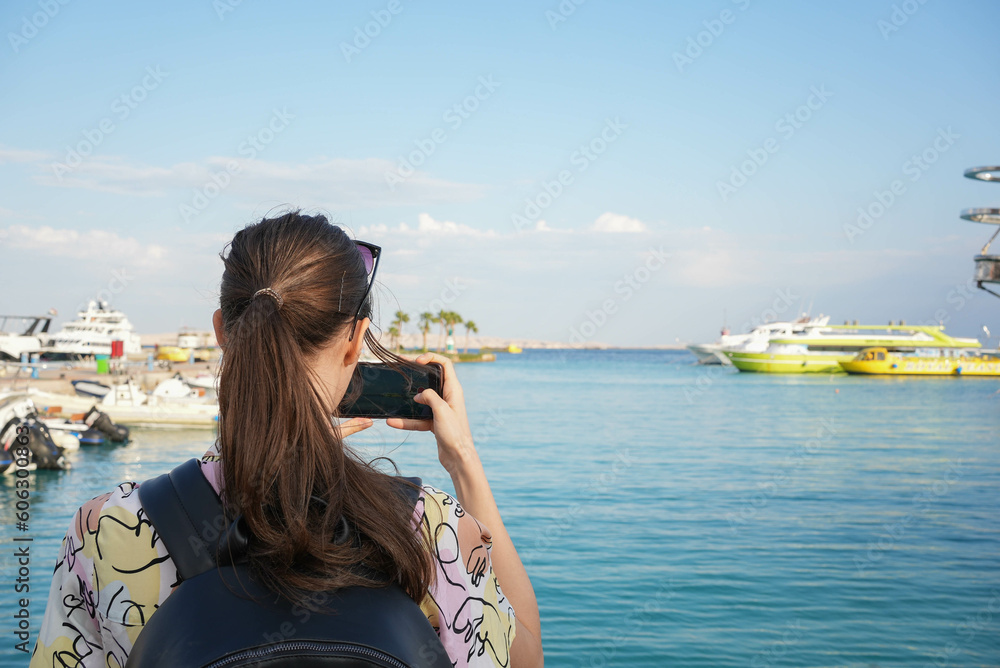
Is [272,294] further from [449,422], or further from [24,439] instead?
[24,439]

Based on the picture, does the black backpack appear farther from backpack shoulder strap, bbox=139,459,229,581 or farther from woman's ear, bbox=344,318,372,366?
woman's ear, bbox=344,318,372,366

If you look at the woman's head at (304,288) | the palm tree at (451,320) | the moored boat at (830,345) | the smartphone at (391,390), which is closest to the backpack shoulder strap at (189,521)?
the woman's head at (304,288)

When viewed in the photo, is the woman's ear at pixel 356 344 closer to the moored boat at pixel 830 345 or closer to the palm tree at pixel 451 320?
the moored boat at pixel 830 345

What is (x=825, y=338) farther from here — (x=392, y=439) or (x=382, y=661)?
(x=382, y=661)

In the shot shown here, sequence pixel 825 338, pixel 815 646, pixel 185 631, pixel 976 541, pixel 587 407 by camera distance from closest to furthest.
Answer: pixel 185 631 → pixel 815 646 → pixel 976 541 → pixel 587 407 → pixel 825 338

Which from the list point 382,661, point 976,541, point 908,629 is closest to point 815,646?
point 908,629

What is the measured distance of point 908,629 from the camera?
697 cm

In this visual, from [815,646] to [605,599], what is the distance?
2137mm

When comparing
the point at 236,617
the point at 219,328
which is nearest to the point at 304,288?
the point at 219,328

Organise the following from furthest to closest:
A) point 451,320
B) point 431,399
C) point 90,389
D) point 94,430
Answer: point 451,320 < point 90,389 < point 94,430 < point 431,399

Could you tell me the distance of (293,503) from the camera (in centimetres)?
96

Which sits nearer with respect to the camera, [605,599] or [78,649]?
[78,649]

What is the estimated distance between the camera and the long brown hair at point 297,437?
0.92m

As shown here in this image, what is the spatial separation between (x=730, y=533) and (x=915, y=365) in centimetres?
5664
